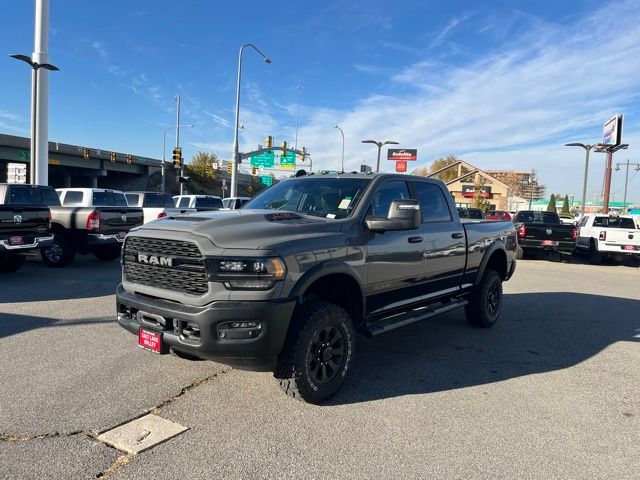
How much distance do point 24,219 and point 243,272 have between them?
761 cm

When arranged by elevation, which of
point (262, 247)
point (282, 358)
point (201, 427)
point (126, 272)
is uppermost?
point (262, 247)

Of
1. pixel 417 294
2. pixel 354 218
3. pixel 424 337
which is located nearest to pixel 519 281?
pixel 424 337

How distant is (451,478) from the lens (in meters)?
2.92

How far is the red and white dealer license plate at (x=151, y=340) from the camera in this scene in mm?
3641

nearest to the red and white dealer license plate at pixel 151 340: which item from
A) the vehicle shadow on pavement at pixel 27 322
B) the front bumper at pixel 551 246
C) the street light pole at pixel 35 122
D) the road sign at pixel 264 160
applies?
the vehicle shadow on pavement at pixel 27 322

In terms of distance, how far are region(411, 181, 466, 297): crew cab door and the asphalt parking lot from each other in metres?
0.77

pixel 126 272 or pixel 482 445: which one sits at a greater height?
pixel 126 272

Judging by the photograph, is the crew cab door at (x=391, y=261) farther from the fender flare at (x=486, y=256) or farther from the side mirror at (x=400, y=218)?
the fender flare at (x=486, y=256)

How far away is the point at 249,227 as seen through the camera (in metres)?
3.74

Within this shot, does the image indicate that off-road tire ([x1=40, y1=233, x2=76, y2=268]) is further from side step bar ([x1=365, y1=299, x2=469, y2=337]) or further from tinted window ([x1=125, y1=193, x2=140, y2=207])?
side step bar ([x1=365, y1=299, x2=469, y2=337])

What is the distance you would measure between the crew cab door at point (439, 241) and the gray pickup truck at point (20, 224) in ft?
24.9

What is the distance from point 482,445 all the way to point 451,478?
1.74ft

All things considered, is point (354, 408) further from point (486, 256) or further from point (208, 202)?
point (208, 202)

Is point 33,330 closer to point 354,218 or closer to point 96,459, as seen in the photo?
point 96,459
